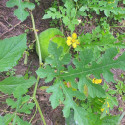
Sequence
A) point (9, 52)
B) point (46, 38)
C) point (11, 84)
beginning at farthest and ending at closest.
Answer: point (46, 38)
point (11, 84)
point (9, 52)

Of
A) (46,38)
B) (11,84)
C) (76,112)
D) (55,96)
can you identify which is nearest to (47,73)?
(55,96)

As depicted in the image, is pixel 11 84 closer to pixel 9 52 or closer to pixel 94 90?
pixel 9 52

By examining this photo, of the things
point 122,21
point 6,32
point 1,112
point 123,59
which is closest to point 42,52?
point 6,32

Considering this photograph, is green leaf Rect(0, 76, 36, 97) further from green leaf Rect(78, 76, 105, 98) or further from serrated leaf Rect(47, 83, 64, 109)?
green leaf Rect(78, 76, 105, 98)

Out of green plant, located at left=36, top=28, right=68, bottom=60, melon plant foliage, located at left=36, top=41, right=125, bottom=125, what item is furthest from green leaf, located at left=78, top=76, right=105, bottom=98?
green plant, located at left=36, top=28, right=68, bottom=60

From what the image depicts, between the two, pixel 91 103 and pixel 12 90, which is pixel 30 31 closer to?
pixel 12 90

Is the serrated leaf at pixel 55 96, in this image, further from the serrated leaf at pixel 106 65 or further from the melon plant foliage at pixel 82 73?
the serrated leaf at pixel 106 65

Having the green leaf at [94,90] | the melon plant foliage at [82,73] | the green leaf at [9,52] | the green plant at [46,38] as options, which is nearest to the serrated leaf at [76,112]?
the melon plant foliage at [82,73]

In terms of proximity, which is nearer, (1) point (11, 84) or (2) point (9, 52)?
(2) point (9, 52)
